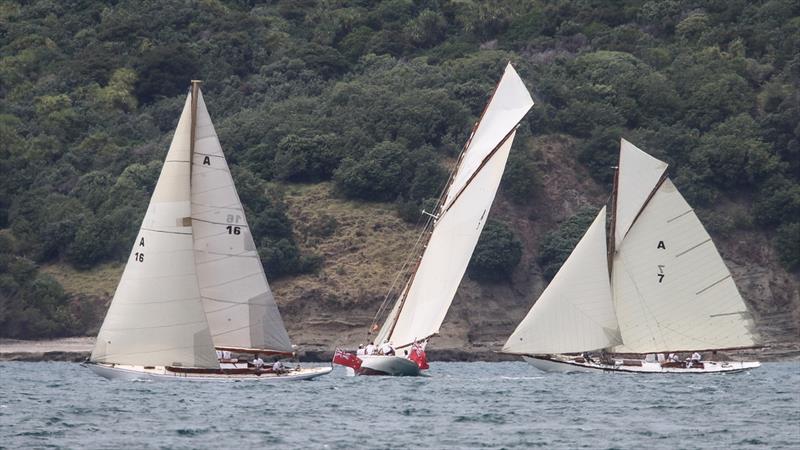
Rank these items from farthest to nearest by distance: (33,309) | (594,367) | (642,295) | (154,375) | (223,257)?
(33,309) → (642,295) → (594,367) → (154,375) → (223,257)

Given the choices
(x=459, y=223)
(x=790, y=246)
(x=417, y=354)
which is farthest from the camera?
(x=790, y=246)

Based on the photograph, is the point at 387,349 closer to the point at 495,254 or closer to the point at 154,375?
the point at 154,375

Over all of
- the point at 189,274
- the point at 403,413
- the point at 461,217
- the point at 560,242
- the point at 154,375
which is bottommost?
the point at 403,413

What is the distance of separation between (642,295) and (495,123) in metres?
12.8

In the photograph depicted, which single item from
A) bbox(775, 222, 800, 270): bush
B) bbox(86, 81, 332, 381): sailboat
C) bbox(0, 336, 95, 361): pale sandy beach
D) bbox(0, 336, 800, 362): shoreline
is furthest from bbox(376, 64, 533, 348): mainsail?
bbox(775, 222, 800, 270): bush

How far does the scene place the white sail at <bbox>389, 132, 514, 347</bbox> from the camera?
236 ft

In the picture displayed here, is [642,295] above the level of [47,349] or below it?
above

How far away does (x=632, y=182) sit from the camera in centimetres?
7919

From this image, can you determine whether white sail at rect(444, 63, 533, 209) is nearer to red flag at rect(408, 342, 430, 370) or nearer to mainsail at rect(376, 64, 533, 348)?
mainsail at rect(376, 64, 533, 348)

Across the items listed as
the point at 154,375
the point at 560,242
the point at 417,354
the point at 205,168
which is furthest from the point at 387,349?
the point at 560,242

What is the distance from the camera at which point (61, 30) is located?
157000mm

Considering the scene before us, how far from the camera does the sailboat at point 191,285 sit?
6156cm

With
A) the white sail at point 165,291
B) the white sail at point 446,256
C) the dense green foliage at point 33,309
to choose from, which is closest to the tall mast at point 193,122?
the white sail at point 165,291

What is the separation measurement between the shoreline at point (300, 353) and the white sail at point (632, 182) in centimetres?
2378
